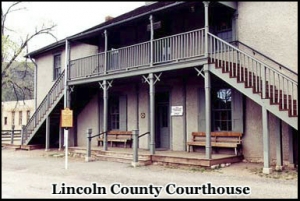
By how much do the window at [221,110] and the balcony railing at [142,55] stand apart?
1838 mm

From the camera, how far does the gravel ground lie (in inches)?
271

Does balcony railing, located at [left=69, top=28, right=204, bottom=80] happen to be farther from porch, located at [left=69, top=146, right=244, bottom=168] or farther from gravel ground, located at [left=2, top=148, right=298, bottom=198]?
gravel ground, located at [left=2, top=148, right=298, bottom=198]

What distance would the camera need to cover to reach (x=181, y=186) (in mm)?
7566

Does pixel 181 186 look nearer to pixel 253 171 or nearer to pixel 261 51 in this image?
pixel 253 171

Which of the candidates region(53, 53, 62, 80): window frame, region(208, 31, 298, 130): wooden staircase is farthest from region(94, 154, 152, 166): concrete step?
region(53, 53, 62, 80): window frame

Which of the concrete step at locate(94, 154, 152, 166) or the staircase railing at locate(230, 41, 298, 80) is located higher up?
the staircase railing at locate(230, 41, 298, 80)

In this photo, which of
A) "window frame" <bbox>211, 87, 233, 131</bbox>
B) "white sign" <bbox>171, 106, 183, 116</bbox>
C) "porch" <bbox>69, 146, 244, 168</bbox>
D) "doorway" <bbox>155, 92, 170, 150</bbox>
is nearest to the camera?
"porch" <bbox>69, 146, 244, 168</bbox>

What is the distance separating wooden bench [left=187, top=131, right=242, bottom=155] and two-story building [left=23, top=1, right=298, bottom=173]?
232 mm

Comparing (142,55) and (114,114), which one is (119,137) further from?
(142,55)

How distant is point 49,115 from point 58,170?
700cm

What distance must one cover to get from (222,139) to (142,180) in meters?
4.56

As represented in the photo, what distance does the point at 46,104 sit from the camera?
1711 centimetres

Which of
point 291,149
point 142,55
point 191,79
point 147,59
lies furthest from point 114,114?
point 291,149

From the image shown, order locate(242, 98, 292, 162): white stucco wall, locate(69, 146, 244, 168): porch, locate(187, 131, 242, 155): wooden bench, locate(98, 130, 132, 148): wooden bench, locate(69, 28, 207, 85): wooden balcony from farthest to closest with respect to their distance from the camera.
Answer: locate(98, 130, 132, 148): wooden bench, locate(187, 131, 242, 155): wooden bench, locate(69, 28, 207, 85): wooden balcony, locate(242, 98, 292, 162): white stucco wall, locate(69, 146, 244, 168): porch
